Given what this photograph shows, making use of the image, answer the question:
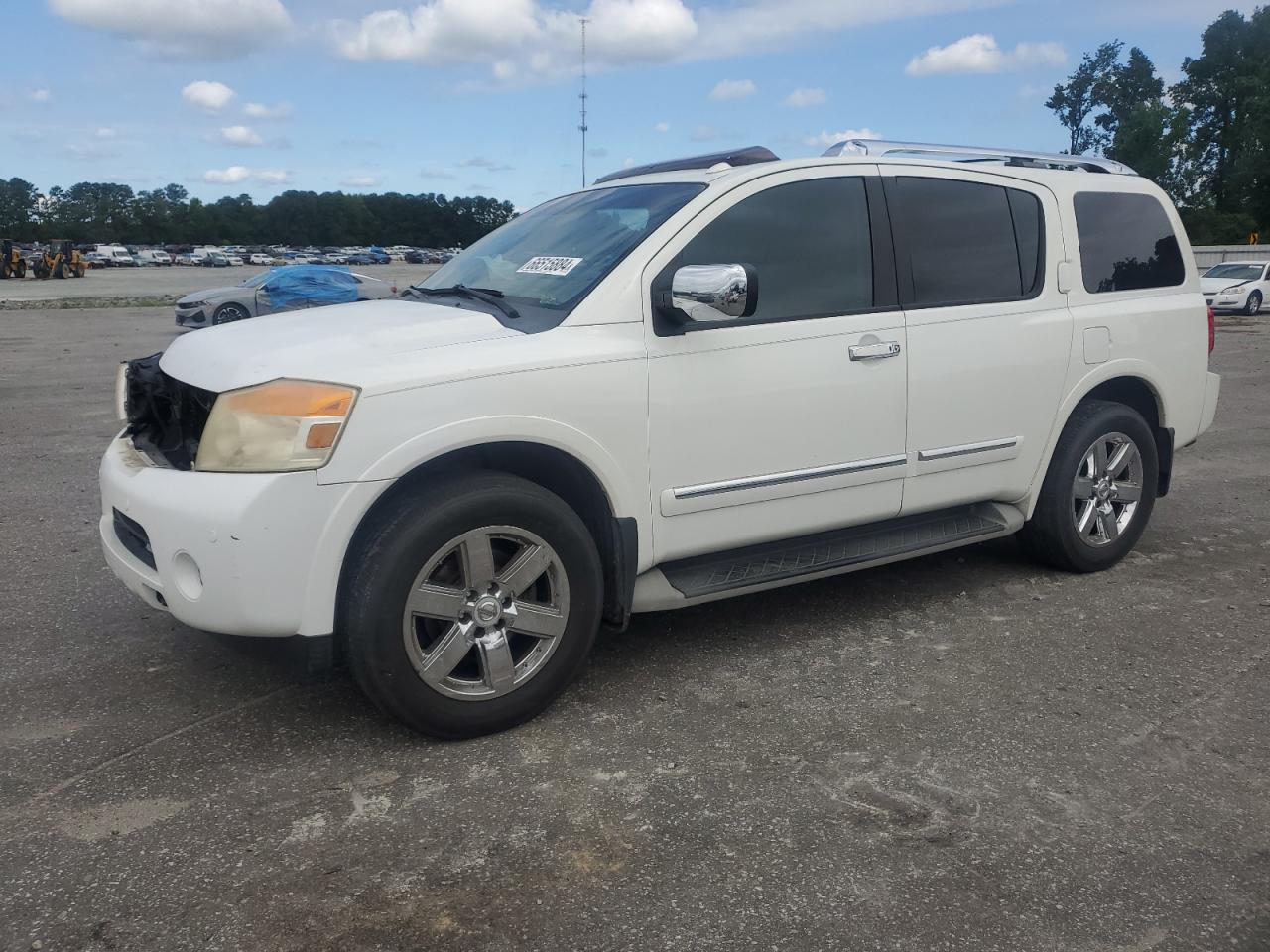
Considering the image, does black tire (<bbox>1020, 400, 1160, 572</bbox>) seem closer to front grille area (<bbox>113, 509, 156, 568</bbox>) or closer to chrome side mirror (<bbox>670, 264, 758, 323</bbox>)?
chrome side mirror (<bbox>670, 264, 758, 323</bbox>)

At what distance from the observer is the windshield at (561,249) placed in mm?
3734

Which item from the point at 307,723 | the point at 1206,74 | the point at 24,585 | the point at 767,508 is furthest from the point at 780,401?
the point at 1206,74

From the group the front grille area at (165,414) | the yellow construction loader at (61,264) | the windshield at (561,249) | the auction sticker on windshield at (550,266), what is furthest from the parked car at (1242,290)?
the yellow construction loader at (61,264)

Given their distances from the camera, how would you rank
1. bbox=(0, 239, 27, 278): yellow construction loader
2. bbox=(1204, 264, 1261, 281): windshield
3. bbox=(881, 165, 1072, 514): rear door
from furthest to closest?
bbox=(0, 239, 27, 278): yellow construction loader, bbox=(1204, 264, 1261, 281): windshield, bbox=(881, 165, 1072, 514): rear door

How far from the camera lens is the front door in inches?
145

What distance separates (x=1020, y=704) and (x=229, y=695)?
2703 millimetres

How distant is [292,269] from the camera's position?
21.5 metres

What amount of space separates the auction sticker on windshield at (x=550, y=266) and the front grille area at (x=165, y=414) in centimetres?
127

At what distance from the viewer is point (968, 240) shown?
4.51m

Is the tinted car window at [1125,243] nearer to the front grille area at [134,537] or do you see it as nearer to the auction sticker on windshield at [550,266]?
the auction sticker on windshield at [550,266]

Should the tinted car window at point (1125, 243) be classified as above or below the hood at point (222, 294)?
above

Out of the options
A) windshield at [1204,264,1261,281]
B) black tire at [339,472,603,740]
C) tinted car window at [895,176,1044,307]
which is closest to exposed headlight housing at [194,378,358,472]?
black tire at [339,472,603,740]

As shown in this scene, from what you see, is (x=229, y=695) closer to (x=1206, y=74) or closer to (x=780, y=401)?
(x=780, y=401)

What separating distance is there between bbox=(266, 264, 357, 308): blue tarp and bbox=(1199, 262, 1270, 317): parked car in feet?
67.5
